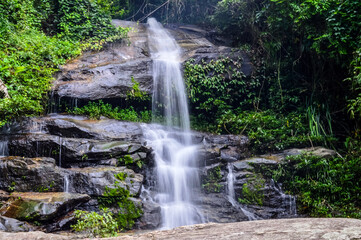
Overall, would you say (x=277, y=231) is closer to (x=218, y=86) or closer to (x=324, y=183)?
(x=324, y=183)

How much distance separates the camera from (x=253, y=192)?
7059mm

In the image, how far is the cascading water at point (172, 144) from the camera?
21.4ft

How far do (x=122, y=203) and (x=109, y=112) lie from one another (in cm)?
417

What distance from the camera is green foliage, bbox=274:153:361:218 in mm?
6449

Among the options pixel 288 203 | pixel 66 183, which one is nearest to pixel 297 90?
pixel 288 203

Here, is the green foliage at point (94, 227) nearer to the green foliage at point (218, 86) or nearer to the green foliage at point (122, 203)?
the green foliage at point (122, 203)

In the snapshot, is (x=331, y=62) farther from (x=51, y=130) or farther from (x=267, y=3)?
(x=51, y=130)

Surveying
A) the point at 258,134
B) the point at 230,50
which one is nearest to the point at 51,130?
the point at 258,134

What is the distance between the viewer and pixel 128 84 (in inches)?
386

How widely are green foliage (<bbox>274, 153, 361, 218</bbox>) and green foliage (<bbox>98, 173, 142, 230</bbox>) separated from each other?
151 inches

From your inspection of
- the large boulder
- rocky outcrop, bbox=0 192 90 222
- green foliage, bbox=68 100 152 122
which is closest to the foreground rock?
rocky outcrop, bbox=0 192 90 222

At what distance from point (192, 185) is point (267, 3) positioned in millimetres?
8214

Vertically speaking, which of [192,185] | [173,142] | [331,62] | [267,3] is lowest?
[192,185]

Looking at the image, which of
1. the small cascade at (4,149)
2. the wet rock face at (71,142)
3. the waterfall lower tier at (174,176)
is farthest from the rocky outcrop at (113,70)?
the small cascade at (4,149)
